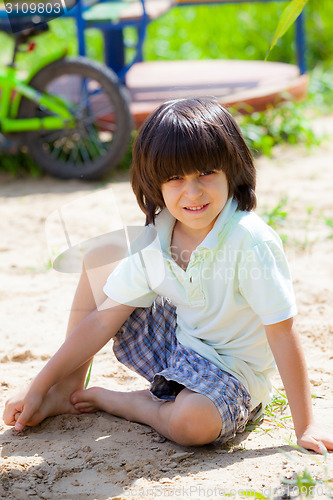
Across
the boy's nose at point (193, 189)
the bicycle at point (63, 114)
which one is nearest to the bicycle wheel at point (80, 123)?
the bicycle at point (63, 114)

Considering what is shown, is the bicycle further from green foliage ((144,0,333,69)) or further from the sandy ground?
green foliage ((144,0,333,69))

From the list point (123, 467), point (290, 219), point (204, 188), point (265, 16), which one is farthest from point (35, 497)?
point (265, 16)

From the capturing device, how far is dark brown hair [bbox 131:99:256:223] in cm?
160

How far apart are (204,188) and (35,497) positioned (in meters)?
0.77

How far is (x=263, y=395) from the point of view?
1.75 meters

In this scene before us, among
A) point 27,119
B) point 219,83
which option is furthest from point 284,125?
point 27,119

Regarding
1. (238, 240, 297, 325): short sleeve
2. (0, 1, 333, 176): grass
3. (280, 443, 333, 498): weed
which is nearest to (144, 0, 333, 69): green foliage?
A: (0, 1, 333, 176): grass

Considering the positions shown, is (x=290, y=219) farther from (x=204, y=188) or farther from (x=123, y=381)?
(x=204, y=188)

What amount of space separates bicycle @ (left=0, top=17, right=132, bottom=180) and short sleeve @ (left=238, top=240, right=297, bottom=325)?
2529mm

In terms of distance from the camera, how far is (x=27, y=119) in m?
4.06

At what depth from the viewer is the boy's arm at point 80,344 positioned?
1787mm

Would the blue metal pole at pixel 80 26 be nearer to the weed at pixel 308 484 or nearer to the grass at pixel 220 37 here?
the grass at pixel 220 37

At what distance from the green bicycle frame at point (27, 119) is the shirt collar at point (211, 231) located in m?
2.41

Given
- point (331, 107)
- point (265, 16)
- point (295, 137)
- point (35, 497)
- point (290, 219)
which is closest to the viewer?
point (35, 497)
